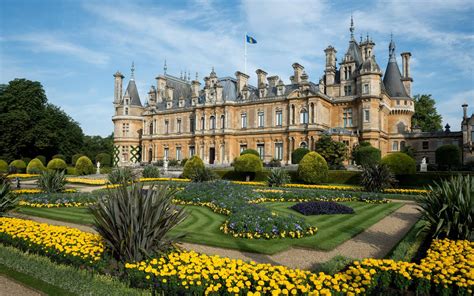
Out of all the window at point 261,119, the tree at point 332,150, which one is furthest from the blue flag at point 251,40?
the tree at point 332,150

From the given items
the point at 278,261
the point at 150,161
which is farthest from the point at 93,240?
the point at 150,161

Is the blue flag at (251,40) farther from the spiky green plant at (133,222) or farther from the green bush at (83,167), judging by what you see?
the spiky green plant at (133,222)

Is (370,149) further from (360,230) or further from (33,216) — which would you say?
(33,216)

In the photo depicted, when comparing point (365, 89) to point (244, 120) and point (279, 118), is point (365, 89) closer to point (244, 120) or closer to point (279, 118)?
point (279, 118)

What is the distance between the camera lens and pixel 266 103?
4100 cm

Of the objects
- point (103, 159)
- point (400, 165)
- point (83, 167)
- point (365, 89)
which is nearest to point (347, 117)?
point (365, 89)

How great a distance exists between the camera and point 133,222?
5.94m

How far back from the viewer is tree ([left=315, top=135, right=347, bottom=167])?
32203mm

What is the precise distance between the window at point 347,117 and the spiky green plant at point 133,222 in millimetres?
35375

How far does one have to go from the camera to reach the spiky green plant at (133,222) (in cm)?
597

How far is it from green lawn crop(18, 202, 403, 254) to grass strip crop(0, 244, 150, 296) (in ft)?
5.93

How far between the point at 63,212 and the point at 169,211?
8254mm

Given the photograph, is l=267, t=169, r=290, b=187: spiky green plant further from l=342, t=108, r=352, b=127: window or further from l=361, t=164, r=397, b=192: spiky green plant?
l=342, t=108, r=352, b=127: window

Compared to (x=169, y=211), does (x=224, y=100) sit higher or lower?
higher
